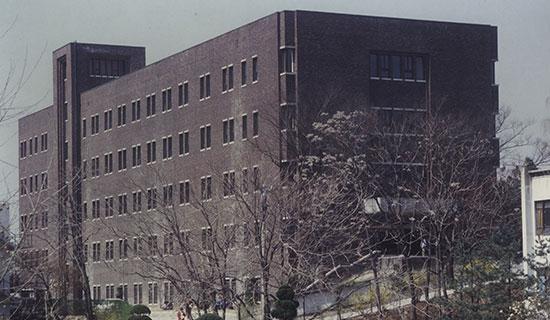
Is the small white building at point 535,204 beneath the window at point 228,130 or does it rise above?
beneath

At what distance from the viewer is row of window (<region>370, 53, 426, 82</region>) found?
7769 centimetres

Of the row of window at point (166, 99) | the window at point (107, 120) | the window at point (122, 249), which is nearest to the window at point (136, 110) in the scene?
the row of window at point (166, 99)

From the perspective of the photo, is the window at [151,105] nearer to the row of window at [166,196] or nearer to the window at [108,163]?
the row of window at [166,196]

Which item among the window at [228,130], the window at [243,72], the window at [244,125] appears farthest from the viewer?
the window at [228,130]

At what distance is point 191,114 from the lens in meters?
85.6

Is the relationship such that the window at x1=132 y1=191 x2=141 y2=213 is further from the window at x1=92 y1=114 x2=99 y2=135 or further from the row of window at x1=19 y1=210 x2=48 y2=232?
the row of window at x1=19 y1=210 x2=48 y2=232

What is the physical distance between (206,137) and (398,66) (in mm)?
13185

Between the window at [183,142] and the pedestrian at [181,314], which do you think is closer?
the pedestrian at [181,314]

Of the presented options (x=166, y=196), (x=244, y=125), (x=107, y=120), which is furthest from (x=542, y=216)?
(x=107, y=120)

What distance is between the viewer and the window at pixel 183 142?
86.4 meters

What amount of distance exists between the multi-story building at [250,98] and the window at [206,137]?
0.12 m

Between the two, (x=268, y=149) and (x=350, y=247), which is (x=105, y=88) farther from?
(x=350, y=247)

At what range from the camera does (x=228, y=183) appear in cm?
6544

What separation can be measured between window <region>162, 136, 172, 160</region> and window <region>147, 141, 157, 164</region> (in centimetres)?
120
